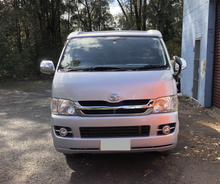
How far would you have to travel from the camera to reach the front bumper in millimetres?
2967

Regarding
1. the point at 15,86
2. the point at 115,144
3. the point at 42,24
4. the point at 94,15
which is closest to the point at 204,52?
the point at 115,144

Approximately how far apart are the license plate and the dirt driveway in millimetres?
482

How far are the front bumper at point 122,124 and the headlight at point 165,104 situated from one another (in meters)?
0.06

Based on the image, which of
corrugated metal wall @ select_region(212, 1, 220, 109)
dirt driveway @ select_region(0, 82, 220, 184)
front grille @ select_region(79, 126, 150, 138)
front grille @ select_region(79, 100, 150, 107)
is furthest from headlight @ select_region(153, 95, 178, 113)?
corrugated metal wall @ select_region(212, 1, 220, 109)

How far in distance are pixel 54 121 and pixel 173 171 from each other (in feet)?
6.02

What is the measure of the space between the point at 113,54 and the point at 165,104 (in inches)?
50.6

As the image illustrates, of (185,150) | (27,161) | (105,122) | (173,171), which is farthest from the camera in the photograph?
(185,150)

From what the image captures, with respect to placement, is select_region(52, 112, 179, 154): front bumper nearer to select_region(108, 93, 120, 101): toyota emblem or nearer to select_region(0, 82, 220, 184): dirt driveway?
select_region(108, 93, 120, 101): toyota emblem

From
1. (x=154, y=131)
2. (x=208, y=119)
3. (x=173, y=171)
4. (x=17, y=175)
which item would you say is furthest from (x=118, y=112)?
(x=208, y=119)

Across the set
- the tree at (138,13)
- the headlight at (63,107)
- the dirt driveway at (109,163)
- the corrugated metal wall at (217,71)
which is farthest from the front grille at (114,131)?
the tree at (138,13)

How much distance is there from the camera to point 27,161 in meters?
3.80

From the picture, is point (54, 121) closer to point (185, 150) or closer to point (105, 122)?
point (105, 122)

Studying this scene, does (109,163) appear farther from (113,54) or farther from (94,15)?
(94,15)

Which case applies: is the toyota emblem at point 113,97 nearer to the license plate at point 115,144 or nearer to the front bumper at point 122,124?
the front bumper at point 122,124
